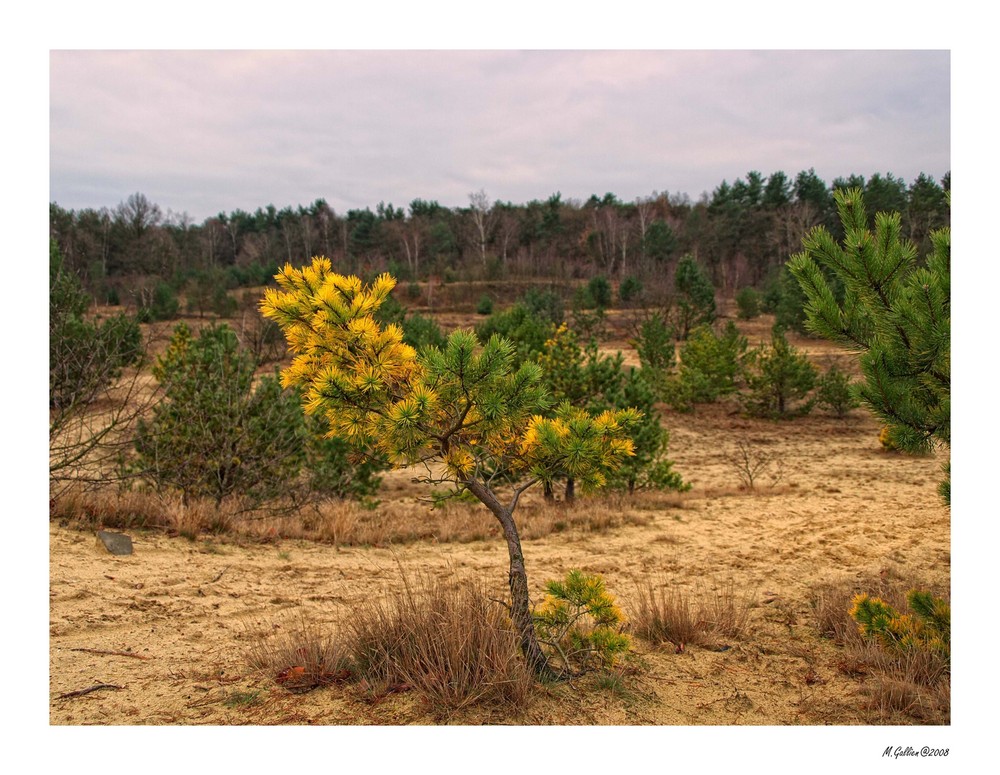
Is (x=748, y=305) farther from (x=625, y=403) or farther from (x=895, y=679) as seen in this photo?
(x=895, y=679)

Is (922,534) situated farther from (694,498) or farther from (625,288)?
(625,288)

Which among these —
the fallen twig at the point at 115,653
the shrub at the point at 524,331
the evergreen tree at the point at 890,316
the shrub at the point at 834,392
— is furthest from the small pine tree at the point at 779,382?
the fallen twig at the point at 115,653

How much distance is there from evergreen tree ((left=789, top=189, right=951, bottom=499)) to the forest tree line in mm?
34377

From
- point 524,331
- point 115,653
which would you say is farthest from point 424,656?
point 524,331

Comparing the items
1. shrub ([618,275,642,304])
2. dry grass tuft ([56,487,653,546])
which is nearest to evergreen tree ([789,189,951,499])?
dry grass tuft ([56,487,653,546])

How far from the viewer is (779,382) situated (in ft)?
64.1

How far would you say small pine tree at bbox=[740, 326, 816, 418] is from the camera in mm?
19297

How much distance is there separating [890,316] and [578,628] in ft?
7.55

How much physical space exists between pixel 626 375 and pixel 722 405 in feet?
36.5

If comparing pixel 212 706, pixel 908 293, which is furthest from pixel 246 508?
pixel 908 293

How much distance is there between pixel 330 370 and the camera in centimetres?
317

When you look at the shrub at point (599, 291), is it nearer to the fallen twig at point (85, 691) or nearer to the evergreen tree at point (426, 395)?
the evergreen tree at point (426, 395)

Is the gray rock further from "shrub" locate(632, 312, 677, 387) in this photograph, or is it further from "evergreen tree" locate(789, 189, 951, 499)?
"shrub" locate(632, 312, 677, 387)

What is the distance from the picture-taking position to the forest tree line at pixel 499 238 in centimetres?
3991
